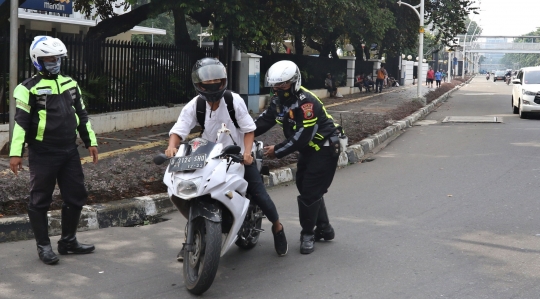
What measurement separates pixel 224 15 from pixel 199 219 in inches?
422

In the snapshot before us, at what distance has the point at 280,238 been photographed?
17.4 ft

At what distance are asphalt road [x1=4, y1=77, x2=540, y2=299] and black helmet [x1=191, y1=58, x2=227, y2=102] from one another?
132cm

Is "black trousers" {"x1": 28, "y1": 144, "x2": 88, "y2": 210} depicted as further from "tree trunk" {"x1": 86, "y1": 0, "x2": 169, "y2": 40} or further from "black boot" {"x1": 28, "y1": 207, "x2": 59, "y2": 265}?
"tree trunk" {"x1": 86, "y1": 0, "x2": 169, "y2": 40}

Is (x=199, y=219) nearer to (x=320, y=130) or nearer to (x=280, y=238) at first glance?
(x=280, y=238)

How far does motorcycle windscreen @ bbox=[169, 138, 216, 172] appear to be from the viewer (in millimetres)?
4270

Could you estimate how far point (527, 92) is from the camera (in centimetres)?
1850

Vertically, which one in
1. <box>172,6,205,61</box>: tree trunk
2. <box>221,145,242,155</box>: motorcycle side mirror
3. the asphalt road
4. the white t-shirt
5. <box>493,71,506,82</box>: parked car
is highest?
<box>493,71,506,82</box>: parked car

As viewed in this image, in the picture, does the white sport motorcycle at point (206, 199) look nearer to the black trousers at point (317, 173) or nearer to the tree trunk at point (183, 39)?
the black trousers at point (317, 173)

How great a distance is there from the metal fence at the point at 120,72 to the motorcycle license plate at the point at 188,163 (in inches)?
286

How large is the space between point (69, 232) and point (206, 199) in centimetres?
154

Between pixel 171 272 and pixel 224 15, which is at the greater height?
pixel 224 15

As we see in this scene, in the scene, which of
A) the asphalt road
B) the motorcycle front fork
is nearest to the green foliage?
the asphalt road

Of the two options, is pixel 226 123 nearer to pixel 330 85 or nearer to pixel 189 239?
pixel 189 239

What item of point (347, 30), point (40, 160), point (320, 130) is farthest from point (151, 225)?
point (347, 30)
